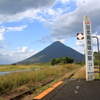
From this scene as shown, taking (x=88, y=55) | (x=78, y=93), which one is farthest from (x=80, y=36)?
(x=78, y=93)

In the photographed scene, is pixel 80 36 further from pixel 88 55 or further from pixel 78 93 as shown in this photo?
pixel 78 93

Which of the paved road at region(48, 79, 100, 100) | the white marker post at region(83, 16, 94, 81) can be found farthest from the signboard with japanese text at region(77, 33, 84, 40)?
the paved road at region(48, 79, 100, 100)

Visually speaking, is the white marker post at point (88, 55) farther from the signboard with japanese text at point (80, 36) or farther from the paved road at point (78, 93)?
the paved road at point (78, 93)

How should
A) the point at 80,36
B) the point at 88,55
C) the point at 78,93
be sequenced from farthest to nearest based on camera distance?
the point at 80,36 → the point at 88,55 → the point at 78,93

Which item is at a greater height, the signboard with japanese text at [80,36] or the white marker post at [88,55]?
the signboard with japanese text at [80,36]

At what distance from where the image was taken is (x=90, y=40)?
9.38 m

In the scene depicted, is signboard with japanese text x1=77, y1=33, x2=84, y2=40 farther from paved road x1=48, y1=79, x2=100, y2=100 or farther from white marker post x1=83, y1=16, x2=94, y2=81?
paved road x1=48, y1=79, x2=100, y2=100

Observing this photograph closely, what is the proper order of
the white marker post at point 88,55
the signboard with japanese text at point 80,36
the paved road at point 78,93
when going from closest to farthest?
the paved road at point 78,93, the white marker post at point 88,55, the signboard with japanese text at point 80,36

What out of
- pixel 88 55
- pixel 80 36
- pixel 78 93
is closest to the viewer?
pixel 78 93

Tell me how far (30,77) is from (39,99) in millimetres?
4764

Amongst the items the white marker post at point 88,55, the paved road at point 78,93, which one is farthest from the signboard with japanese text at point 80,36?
the paved road at point 78,93

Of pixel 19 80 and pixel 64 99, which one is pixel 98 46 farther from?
pixel 64 99

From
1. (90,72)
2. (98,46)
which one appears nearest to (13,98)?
(90,72)

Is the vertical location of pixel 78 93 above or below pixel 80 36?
below
